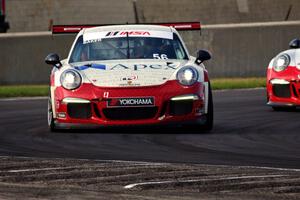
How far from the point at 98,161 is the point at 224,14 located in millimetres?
19572

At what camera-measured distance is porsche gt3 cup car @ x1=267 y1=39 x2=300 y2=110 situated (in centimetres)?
1605

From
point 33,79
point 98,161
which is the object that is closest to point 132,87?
point 98,161

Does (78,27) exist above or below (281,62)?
above

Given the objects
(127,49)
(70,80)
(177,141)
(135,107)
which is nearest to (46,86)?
(127,49)

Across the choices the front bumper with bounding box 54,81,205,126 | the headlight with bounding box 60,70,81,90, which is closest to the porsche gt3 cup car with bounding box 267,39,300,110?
the front bumper with bounding box 54,81,205,126

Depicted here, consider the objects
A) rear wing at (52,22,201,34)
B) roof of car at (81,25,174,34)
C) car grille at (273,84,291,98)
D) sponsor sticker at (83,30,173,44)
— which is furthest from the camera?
car grille at (273,84,291,98)

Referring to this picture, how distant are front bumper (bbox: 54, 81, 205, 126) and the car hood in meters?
0.08

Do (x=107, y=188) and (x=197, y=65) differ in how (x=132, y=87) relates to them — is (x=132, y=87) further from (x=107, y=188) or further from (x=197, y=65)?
(x=107, y=188)

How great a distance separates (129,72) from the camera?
1331 centimetres

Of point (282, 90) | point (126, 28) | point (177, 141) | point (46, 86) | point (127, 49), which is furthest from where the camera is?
point (46, 86)

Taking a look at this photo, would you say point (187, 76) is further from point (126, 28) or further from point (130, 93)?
point (126, 28)

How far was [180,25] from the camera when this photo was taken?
15.5 meters

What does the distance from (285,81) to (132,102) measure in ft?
11.9

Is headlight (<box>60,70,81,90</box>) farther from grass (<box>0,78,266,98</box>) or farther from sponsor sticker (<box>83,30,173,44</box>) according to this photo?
grass (<box>0,78,266,98</box>)
